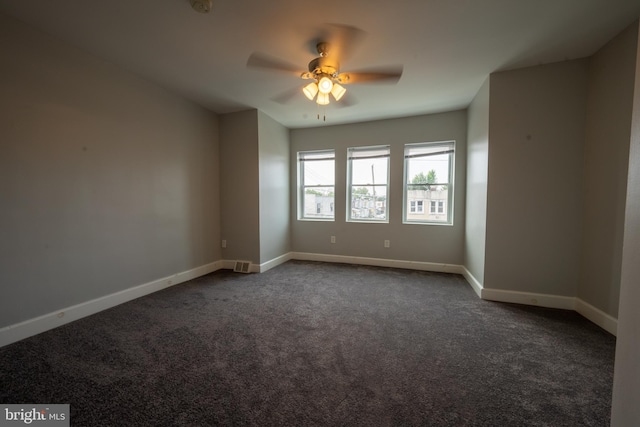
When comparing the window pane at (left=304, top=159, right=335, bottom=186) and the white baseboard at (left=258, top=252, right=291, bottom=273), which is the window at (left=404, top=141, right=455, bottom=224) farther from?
the white baseboard at (left=258, top=252, right=291, bottom=273)

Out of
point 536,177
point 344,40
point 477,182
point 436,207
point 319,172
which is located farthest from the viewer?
point 319,172

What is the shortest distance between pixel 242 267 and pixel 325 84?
9.84ft

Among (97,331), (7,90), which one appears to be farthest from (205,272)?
(7,90)

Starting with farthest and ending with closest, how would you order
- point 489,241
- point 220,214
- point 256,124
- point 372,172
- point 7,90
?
1. point 372,172
2. point 220,214
3. point 256,124
4. point 489,241
5. point 7,90

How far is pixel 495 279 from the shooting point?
2.80 metres

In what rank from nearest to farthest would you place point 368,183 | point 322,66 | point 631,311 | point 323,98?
1. point 631,311
2. point 322,66
3. point 323,98
4. point 368,183

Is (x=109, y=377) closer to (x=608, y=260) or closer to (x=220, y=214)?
(x=220, y=214)

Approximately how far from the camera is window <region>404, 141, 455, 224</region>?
397 cm

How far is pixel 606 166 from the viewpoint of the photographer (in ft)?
7.23

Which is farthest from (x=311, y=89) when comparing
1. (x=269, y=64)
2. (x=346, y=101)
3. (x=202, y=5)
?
(x=346, y=101)

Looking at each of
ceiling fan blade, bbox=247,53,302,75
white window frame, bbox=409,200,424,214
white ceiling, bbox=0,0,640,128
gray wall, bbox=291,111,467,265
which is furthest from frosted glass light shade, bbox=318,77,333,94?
white window frame, bbox=409,200,424,214

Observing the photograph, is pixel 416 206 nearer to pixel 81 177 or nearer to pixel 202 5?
pixel 202 5

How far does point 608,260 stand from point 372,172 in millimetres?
3031
